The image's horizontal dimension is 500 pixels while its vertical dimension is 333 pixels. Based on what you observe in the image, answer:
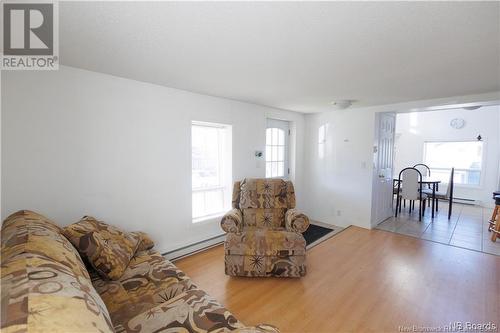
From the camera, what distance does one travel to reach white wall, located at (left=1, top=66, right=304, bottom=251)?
1.86 metres

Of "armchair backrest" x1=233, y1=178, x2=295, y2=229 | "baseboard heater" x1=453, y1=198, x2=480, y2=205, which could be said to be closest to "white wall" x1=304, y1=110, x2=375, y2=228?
"armchair backrest" x1=233, y1=178, x2=295, y2=229

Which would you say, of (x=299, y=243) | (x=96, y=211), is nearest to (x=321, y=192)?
(x=299, y=243)

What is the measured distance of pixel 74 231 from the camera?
157cm

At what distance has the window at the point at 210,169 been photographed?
3238 mm

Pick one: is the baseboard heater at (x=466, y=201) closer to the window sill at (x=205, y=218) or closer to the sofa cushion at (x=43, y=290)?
the window sill at (x=205, y=218)

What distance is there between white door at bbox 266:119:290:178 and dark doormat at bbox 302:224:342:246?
3.78 feet

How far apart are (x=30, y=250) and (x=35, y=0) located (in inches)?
49.6

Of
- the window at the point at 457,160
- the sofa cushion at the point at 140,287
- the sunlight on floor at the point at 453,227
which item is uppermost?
the window at the point at 457,160

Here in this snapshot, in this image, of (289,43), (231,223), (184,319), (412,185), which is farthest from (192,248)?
(412,185)

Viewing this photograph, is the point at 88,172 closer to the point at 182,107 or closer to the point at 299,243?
the point at 182,107

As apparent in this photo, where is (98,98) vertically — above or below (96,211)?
above

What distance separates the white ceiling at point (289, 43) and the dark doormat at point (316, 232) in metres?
2.28

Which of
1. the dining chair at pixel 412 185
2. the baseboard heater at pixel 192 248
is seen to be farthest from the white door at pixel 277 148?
the dining chair at pixel 412 185

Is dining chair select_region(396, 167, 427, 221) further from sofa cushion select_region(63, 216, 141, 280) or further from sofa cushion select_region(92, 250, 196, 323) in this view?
sofa cushion select_region(63, 216, 141, 280)
